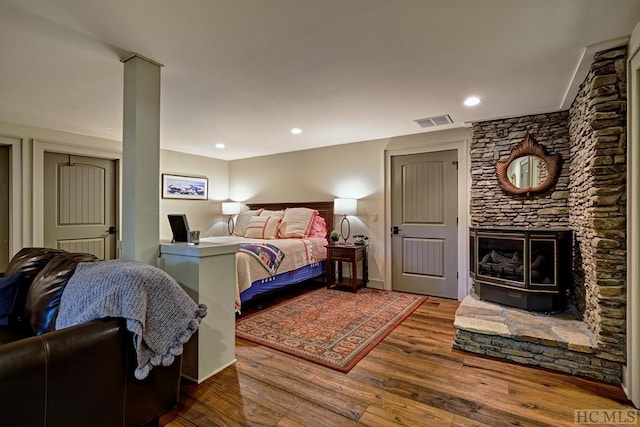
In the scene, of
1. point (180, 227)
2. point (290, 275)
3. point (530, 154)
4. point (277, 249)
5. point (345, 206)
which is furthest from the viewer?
point (345, 206)

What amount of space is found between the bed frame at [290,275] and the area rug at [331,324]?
0.73 feet

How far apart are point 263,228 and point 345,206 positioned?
135cm

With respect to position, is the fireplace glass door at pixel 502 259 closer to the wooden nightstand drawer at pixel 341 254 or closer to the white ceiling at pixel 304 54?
the white ceiling at pixel 304 54

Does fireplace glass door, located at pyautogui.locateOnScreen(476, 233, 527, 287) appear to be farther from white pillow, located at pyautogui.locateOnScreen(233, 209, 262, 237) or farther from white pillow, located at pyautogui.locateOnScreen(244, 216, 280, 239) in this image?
white pillow, located at pyautogui.locateOnScreen(233, 209, 262, 237)

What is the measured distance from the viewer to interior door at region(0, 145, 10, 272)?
381cm

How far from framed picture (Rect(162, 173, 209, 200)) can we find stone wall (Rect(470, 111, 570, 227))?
4604 mm

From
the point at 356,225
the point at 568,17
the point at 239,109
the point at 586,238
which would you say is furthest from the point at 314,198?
the point at 568,17

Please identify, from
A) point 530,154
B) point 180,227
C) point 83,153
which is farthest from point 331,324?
point 83,153

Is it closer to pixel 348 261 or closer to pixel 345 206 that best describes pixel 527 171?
pixel 345 206

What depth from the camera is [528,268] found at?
2.99m

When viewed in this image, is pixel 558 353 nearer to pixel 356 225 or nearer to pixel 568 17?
pixel 568 17

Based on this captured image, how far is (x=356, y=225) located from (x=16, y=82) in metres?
4.11

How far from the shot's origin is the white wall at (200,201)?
5.41m

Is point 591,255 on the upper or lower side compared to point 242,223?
lower
